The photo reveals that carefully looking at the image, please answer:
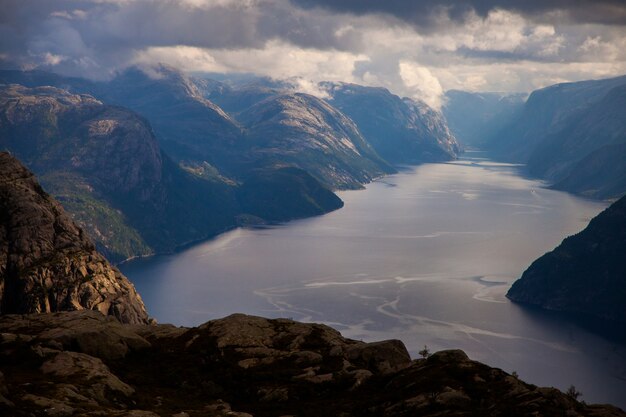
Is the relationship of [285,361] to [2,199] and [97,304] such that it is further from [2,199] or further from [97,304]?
[2,199]

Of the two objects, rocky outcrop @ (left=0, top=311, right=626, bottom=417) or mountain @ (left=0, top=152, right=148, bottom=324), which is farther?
mountain @ (left=0, top=152, right=148, bottom=324)

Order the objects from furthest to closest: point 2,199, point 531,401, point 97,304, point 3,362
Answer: point 2,199
point 97,304
point 3,362
point 531,401

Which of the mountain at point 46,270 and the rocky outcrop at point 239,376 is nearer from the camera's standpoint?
the rocky outcrop at point 239,376

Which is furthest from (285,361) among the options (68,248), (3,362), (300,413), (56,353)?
(68,248)
